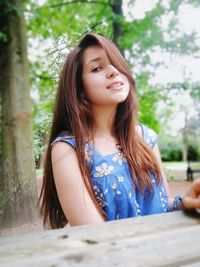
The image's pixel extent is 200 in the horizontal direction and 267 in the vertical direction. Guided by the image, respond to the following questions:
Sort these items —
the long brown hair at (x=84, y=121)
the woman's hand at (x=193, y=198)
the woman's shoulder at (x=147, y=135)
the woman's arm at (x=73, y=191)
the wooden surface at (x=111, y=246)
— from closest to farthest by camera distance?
the wooden surface at (x=111, y=246) → the woman's hand at (x=193, y=198) → the woman's arm at (x=73, y=191) → the long brown hair at (x=84, y=121) → the woman's shoulder at (x=147, y=135)

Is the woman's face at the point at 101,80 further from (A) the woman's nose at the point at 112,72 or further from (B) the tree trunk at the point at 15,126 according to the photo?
(B) the tree trunk at the point at 15,126

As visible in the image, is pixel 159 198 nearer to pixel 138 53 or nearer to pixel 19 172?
pixel 19 172

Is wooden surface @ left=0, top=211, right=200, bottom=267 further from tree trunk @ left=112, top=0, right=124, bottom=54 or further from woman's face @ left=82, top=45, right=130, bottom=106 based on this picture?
tree trunk @ left=112, top=0, right=124, bottom=54

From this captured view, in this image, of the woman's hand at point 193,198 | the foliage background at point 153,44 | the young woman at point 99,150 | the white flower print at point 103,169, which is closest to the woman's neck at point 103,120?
the young woman at point 99,150

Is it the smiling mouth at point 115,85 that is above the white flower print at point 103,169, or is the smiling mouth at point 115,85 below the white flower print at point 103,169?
above

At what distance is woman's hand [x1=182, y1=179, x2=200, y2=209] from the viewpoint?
0.66m

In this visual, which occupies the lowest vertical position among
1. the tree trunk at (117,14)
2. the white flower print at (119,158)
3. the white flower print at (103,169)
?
the white flower print at (103,169)

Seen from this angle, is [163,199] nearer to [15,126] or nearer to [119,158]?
[119,158]

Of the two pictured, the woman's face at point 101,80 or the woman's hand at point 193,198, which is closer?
the woman's hand at point 193,198

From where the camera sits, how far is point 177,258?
0.55 metres

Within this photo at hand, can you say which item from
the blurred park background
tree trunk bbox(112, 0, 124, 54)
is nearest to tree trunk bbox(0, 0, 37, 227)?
the blurred park background

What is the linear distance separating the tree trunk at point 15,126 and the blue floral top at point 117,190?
36 centimetres

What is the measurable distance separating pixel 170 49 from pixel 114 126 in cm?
340

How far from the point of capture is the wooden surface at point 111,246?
0.51 meters
